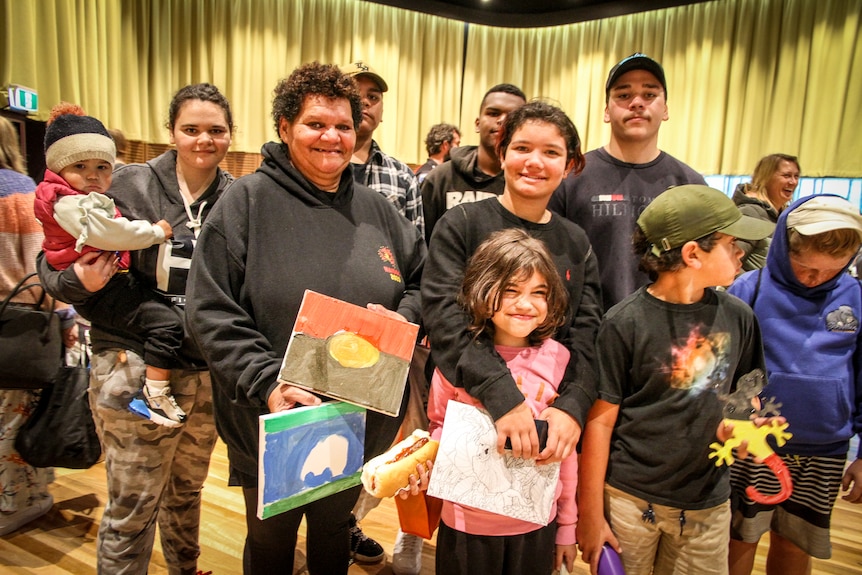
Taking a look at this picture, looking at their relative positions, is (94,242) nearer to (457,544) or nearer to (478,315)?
(478,315)

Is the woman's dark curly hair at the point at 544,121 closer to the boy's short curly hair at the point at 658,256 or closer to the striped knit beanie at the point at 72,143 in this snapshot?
the boy's short curly hair at the point at 658,256

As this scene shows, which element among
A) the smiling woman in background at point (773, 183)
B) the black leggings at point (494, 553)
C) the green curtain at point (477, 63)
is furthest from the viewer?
the green curtain at point (477, 63)

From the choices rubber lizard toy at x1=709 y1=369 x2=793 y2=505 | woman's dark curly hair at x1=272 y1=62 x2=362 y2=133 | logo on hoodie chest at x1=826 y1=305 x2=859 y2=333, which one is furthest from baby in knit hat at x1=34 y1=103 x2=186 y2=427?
logo on hoodie chest at x1=826 y1=305 x2=859 y2=333

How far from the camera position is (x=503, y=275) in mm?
1394

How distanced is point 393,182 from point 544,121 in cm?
92

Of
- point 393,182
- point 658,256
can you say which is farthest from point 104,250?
point 658,256

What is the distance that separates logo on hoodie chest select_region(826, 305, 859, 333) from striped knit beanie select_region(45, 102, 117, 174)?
7.78 ft

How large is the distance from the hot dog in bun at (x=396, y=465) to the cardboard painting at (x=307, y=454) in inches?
2.7

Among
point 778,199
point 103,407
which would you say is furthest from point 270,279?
point 778,199

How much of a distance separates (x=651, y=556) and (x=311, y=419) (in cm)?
112

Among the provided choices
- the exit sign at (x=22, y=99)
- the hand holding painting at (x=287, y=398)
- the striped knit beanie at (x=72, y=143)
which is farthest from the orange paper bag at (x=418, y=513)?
the exit sign at (x=22, y=99)

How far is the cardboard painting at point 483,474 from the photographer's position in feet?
4.43

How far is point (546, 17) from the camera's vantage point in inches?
248

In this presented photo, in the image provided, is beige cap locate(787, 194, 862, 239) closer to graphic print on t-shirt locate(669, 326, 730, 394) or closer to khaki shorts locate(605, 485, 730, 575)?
graphic print on t-shirt locate(669, 326, 730, 394)
